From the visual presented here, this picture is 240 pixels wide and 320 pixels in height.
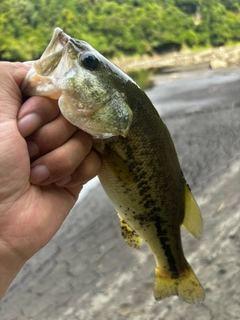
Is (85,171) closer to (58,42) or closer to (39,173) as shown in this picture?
(39,173)

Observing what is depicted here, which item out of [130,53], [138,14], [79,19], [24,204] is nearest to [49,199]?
[24,204]

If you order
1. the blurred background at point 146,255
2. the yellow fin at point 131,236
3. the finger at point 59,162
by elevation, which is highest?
the finger at point 59,162

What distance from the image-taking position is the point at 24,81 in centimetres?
187

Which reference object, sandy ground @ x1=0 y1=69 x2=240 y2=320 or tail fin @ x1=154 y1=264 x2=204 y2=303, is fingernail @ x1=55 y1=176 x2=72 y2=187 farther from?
sandy ground @ x1=0 y1=69 x2=240 y2=320

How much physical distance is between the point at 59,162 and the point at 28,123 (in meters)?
0.25

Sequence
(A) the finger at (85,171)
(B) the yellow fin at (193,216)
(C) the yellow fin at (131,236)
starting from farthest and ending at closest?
(C) the yellow fin at (131,236) → (B) the yellow fin at (193,216) → (A) the finger at (85,171)

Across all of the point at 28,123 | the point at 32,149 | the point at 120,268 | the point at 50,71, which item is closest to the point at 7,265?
the point at 32,149

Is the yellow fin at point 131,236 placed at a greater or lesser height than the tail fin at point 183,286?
greater

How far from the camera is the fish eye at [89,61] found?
181 centimetres

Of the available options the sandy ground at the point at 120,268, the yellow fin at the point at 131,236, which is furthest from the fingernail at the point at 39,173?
the sandy ground at the point at 120,268

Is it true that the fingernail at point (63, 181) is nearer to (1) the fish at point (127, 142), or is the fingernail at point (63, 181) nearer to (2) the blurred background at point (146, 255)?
(1) the fish at point (127, 142)

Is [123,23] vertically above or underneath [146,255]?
underneath

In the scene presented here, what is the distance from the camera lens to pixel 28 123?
1.74 m

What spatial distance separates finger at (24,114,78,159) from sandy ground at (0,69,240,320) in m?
3.01
